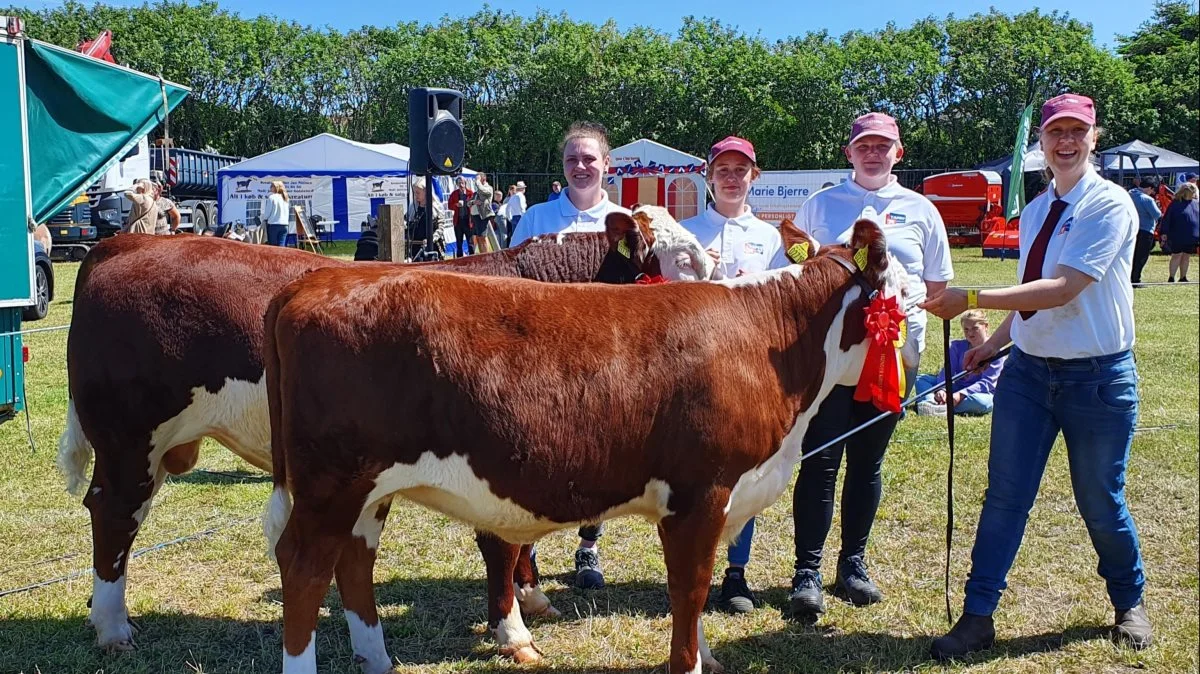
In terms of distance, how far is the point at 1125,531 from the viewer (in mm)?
3990

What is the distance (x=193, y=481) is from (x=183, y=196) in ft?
86.5

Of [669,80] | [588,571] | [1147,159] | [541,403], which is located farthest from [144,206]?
[669,80]

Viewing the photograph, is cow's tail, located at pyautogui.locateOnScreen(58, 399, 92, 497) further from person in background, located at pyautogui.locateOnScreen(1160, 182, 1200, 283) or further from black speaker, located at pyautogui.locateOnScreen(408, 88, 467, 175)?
person in background, located at pyautogui.locateOnScreen(1160, 182, 1200, 283)

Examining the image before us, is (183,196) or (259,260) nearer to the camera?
(259,260)

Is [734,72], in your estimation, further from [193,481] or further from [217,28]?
[193,481]

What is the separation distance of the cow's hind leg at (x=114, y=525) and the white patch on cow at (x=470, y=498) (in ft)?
4.87

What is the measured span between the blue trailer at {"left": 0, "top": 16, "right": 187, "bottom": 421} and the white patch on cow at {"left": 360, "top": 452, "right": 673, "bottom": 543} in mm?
4768

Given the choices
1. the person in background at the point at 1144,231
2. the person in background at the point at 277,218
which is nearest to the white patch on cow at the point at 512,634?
the person in background at the point at 1144,231

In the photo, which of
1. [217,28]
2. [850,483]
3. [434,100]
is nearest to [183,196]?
[217,28]

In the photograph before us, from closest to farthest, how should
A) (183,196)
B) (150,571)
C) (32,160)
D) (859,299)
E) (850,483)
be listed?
(859,299), (850,483), (150,571), (32,160), (183,196)

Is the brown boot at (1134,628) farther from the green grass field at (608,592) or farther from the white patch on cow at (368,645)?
the white patch on cow at (368,645)

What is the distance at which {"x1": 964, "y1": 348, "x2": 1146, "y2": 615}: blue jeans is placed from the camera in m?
3.83

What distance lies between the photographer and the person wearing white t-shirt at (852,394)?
430 centimetres

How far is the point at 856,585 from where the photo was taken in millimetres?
4641
